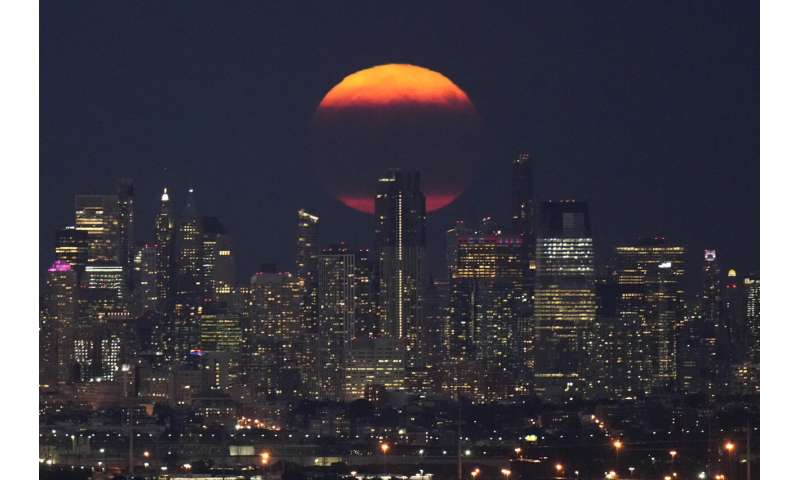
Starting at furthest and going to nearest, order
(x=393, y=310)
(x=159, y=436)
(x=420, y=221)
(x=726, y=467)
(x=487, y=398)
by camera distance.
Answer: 1. (x=393, y=310)
2. (x=420, y=221)
3. (x=487, y=398)
4. (x=159, y=436)
5. (x=726, y=467)

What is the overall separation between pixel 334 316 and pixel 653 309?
14.3ft

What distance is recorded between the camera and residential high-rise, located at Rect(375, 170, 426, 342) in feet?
70.0

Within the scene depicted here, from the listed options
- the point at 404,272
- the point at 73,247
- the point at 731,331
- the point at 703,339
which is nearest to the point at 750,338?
the point at 731,331

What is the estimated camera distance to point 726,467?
11.2 metres

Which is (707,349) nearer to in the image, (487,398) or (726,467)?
(487,398)

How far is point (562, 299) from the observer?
77.7ft

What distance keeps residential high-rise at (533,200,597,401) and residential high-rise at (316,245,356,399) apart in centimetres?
263

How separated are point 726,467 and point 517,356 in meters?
11.8

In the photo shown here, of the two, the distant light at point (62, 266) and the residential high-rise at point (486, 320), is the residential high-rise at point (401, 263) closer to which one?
the residential high-rise at point (486, 320)

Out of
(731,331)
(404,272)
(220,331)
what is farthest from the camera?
(220,331)

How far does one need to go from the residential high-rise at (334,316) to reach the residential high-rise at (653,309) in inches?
145

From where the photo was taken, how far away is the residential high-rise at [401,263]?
2134cm

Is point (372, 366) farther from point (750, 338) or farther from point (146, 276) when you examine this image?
point (750, 338)
